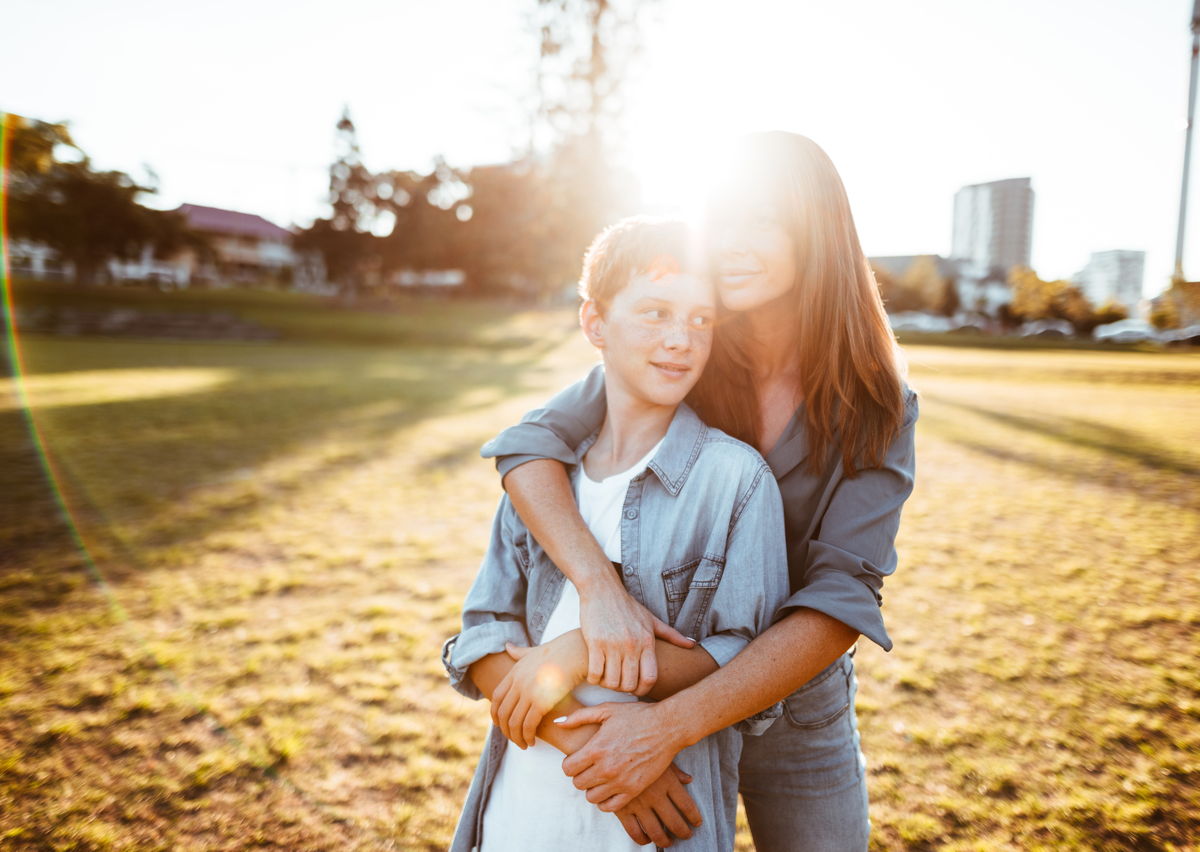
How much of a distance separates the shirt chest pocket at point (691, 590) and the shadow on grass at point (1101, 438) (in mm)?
9717

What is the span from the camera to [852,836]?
69.2 inches

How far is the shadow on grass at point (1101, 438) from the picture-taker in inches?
348

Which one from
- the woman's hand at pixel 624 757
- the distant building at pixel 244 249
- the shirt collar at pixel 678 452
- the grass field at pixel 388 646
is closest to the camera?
the woman's hand at pixel 624 757

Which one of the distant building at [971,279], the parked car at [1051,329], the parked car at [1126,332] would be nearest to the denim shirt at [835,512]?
the parked car at [1126,332]

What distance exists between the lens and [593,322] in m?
1.79

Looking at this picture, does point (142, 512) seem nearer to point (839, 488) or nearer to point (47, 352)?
point (839, 488)

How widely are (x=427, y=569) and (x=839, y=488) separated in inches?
173

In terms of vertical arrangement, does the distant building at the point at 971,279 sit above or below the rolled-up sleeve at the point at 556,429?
above

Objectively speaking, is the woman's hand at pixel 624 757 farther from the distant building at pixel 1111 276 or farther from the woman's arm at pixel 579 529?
the distant building at pixel 1111 276

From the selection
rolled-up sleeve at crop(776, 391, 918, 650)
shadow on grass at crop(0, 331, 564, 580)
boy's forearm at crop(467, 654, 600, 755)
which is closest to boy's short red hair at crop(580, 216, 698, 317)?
rolled-up sleeve at crop(776, 391, 918, 650)

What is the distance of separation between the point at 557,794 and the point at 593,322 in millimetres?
1162

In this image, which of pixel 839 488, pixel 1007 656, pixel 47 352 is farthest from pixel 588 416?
pixel 47 352

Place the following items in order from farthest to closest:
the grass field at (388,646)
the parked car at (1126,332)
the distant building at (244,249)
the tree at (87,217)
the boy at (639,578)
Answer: the distant building at (244,249)
the parked car at (1126,332)
the tree at (87,217)
the grass field at (388,646)
the boy at (639,578)

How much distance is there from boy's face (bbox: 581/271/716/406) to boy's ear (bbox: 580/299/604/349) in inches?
3.3
